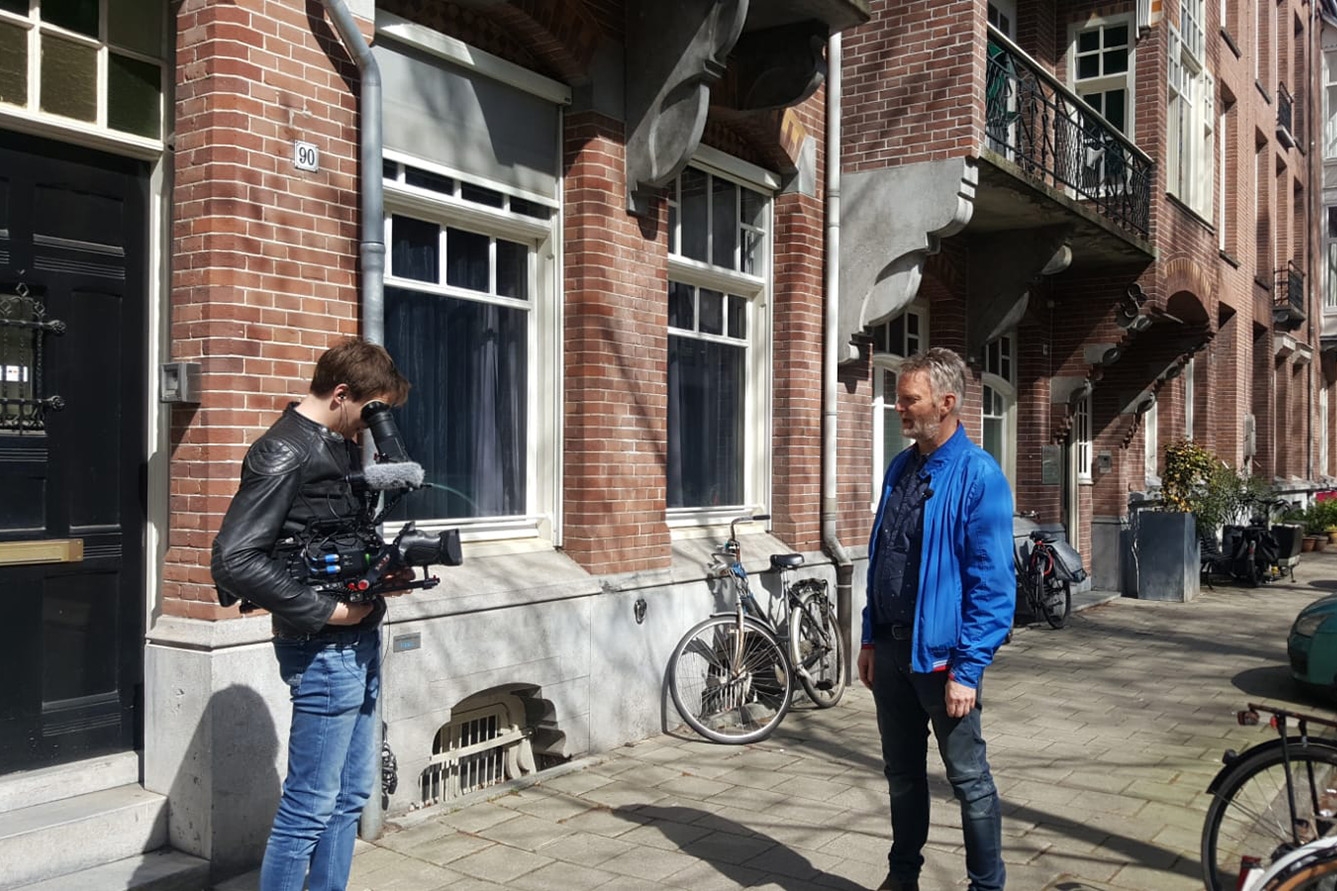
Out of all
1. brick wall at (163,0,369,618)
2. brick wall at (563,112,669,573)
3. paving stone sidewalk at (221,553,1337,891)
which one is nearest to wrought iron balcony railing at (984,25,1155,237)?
brick wall at (563,112,669,573)

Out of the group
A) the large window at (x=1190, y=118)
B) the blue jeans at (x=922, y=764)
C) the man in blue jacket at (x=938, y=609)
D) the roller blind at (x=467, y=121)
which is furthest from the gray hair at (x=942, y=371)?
the large window at (x=1190, y=118)

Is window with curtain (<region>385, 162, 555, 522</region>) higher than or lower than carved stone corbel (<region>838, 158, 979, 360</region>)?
lower

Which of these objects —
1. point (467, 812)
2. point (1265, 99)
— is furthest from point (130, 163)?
point (1265, 99)

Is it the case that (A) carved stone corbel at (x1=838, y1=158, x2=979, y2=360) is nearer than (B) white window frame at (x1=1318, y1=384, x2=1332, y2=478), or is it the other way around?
(A) carved stone corbel at (x1=838, y1=158, x2=979, y2=360)

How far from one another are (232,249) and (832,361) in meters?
5.17

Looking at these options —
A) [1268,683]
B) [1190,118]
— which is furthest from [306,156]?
[1190,118]

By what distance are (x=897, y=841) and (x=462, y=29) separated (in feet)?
15.0

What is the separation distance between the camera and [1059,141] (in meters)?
11.3

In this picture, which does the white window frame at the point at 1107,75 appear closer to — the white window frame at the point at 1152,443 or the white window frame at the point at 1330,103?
the white window frame at the point at 1152,443

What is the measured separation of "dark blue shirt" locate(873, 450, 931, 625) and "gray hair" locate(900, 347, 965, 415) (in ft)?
0.93

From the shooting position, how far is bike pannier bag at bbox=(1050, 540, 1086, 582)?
475 inches

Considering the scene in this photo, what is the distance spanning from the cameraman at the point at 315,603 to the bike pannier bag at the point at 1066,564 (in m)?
9.69

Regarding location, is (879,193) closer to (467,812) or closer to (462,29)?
(462,29)

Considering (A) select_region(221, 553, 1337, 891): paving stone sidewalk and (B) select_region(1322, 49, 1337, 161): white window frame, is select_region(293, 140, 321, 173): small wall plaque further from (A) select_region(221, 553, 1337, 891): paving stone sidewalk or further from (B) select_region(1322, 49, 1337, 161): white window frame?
(B) select_region(1322, 49, 1337, 161): white window frame
